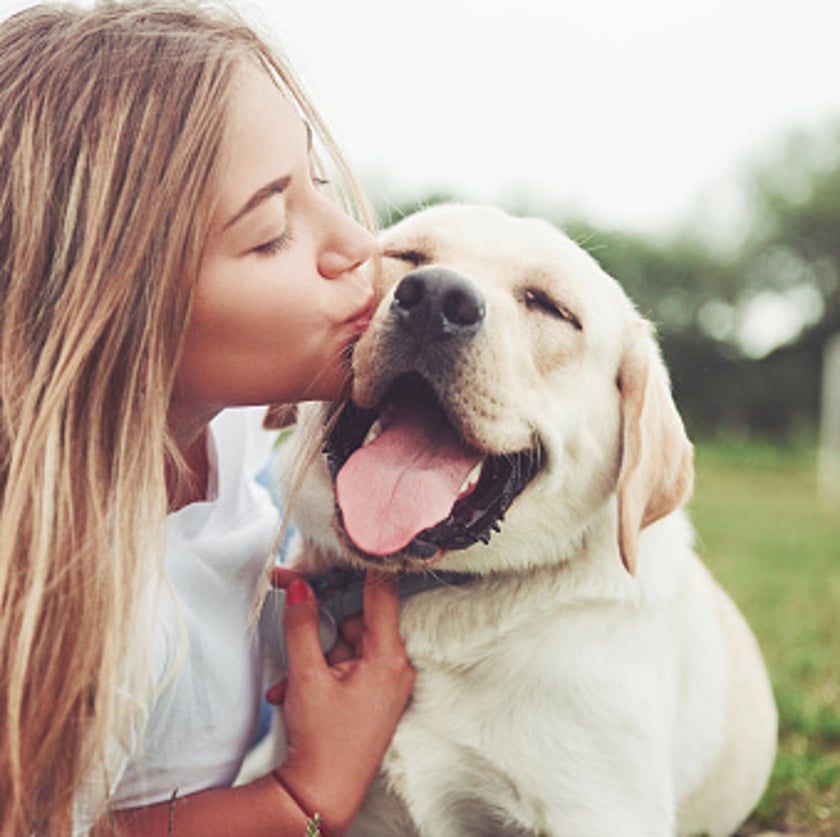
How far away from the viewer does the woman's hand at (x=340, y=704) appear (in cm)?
239

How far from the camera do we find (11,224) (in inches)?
85.5

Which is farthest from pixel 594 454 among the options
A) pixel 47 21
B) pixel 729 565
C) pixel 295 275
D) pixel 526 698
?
pixel 729 565

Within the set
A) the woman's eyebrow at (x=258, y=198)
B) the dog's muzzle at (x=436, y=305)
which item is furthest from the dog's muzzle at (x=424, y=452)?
the woman's eyebrow at (x=258, y=198)

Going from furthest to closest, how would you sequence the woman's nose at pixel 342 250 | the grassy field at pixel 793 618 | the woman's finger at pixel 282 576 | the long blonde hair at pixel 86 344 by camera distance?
the grassy field at pixel 793 618 → the woman's finger at pixel 282 576 → the woman's nose at pixel 342 250 → the long blonde hair at pixel 86 344

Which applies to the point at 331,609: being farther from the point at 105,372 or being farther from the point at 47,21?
the point at 47,21

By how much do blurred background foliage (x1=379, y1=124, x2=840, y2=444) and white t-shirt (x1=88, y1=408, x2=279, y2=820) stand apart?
16951mm

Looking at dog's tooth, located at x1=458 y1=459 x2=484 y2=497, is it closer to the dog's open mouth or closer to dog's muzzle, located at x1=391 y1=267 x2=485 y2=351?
the dog's open mouth

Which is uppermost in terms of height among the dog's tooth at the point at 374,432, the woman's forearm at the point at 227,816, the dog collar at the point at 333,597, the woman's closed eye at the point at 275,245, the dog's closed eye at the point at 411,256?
the woman's closed eye at the point at 275,245

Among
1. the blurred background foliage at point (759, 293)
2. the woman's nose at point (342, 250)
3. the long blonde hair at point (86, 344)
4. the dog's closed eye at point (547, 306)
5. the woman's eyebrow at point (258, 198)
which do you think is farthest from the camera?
the blurred background foliage at point (759, 293)

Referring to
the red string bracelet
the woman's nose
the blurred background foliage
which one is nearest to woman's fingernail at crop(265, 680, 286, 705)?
the red string bracelet

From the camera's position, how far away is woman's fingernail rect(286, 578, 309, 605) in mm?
2516

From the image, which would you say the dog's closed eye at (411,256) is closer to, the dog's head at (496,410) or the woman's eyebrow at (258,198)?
the dog's head at (496,410)

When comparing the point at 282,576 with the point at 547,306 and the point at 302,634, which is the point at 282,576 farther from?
the point at 547,306

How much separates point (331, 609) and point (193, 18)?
1.33 metres
